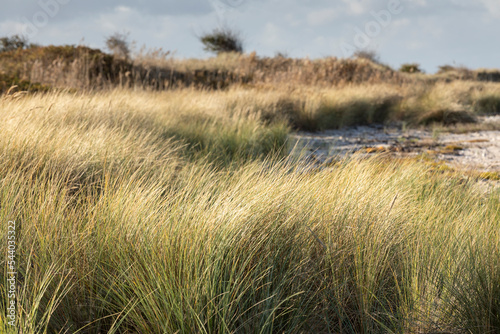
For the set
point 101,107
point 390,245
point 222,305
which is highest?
point 101,107

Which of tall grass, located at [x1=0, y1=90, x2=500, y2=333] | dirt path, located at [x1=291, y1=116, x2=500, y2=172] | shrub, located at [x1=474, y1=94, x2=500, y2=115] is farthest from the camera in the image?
shrub, located at [x1=474, y1=94, x2=500, y2=115]

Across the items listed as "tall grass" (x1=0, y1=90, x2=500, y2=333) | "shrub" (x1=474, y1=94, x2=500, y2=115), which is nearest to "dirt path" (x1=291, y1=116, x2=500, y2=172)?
"tall grass" (x1=0, y1=90, x2=500, y2=333)

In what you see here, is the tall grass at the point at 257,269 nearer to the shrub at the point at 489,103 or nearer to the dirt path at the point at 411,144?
the dirt path at the point at 411,144

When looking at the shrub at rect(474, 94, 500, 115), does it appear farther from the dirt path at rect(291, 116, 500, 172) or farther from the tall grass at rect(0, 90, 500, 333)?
the tall grass at rect(0, 90, 500, 333)

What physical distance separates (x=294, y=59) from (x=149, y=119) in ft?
51.0

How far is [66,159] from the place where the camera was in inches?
106

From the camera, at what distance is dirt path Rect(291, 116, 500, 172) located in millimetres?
5004

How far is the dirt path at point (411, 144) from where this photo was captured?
16.4 feet

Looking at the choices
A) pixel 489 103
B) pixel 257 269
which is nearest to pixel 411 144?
pixel 257 269

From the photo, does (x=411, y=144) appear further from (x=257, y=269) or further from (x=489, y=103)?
(x=489, y=103)

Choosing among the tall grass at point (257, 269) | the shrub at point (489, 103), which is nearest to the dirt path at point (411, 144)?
the tall grass at point (257, 269)

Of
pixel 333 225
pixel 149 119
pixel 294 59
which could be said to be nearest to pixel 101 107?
pixel 149 119

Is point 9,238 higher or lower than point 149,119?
lower

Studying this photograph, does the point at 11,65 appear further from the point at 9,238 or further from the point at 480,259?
the point at 480,259
